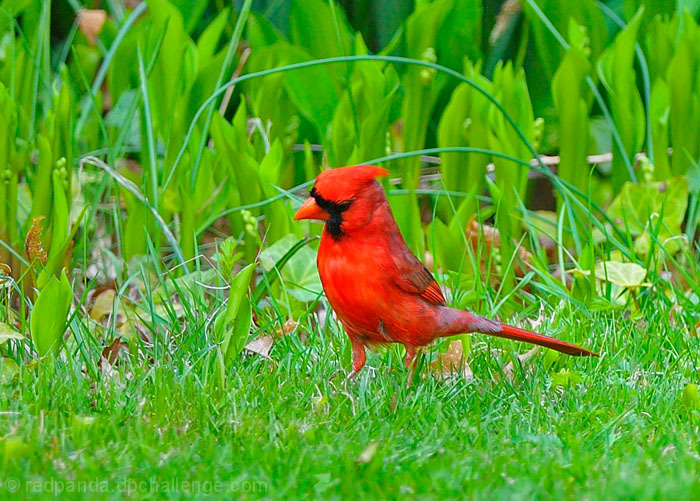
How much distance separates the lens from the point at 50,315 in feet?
9.02

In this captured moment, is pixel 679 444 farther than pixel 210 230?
No

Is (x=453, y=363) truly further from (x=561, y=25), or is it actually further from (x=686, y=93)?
(x=561, y=25)

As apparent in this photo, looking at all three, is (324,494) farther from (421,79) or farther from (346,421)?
(421,79)

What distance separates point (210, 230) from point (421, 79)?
1.10 meters

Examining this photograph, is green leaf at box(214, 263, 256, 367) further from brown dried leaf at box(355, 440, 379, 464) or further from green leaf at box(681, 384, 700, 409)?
green leaf at box(681, 384, 700, 409)

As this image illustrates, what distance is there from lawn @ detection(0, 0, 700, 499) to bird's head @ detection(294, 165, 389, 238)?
251 millimetres

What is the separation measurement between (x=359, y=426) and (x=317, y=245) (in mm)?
1339

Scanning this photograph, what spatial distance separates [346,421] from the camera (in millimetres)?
2504

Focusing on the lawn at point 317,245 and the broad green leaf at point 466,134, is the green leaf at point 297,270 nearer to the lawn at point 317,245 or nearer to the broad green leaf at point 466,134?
the lawn at point 317,245

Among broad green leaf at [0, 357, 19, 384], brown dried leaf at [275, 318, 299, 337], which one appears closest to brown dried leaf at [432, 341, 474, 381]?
brown dried leaf at [275, 318, 299, 337]

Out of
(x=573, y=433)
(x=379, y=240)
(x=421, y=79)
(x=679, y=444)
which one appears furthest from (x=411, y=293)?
(x=421, y=79)

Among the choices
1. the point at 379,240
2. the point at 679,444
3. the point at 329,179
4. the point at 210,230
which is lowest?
the point at 210,230

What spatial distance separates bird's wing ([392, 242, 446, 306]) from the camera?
2.70 m

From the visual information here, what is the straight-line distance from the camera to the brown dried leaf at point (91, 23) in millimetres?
4570
